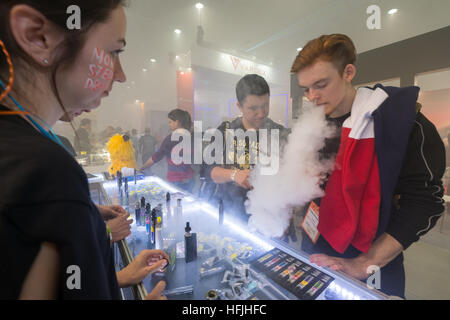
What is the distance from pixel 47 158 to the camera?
41cm

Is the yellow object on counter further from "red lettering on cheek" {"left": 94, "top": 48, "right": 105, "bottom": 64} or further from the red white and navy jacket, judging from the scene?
the red white and navy jacket

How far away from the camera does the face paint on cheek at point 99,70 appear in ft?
2.11

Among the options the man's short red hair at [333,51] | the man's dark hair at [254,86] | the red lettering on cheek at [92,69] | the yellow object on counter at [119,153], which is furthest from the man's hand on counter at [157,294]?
the yellow object on counter at [119,153]

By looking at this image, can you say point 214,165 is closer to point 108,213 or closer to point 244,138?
point 244,138

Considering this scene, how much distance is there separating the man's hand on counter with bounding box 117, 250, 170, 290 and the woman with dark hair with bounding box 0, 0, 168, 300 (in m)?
0.38

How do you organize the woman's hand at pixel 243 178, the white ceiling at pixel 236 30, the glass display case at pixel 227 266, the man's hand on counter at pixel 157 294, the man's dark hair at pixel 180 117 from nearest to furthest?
Result: the man's hand on counter at pixel 157 294
the glass display case at pixel 227 266
the woman's hand at pixel 243 178
the man's dark hair at pixel 180 117
the white ceiling at pixel 236 30

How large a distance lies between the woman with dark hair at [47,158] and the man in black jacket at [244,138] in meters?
1.55

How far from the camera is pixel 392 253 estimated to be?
1156 mm

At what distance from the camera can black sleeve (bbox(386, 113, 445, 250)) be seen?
1105 millimetres

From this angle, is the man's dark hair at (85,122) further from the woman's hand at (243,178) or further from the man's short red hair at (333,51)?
the man's short red hair at (333,51)

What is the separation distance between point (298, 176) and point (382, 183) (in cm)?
52

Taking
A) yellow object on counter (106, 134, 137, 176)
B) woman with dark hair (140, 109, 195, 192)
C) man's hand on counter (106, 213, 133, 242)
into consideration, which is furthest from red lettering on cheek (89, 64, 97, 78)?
yellow object on counter (106, 134, 137, 176)

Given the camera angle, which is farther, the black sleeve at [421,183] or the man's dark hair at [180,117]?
the man's dark hair at [180,117]

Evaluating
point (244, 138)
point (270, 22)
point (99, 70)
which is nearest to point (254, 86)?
point (244, 138)
